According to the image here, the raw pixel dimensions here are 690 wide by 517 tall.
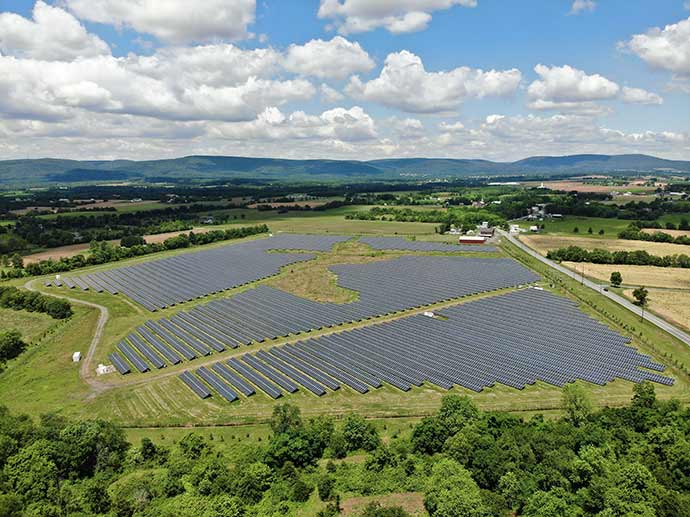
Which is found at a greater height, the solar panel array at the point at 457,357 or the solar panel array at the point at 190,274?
the solar panel array at the point at 190,274

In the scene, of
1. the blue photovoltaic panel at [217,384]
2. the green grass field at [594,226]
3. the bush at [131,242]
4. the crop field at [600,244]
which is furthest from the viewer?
the green grass field at [594,226]

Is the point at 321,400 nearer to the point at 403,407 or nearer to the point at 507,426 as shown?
the point at 403,407

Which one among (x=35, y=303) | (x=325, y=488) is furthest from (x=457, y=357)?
(x=35, y=303)

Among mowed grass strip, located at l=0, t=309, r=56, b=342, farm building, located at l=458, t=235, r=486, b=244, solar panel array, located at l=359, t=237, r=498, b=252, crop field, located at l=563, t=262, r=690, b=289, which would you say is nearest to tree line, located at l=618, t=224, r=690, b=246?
crop field, located at l=563, t=262, r=690, b=289

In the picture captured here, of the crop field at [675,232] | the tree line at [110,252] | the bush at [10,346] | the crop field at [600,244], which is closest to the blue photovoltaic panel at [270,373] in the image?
the bush at [10,346]

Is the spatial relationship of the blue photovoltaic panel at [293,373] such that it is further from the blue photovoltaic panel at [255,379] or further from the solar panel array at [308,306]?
the solar panel array at [308,306]

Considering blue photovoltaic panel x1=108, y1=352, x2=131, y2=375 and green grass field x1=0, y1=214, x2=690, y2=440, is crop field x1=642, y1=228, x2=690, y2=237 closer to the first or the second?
green grass field x1=0, y1=214, x2=690, y2=440

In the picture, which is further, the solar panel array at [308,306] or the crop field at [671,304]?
the crop field at [671,304]
